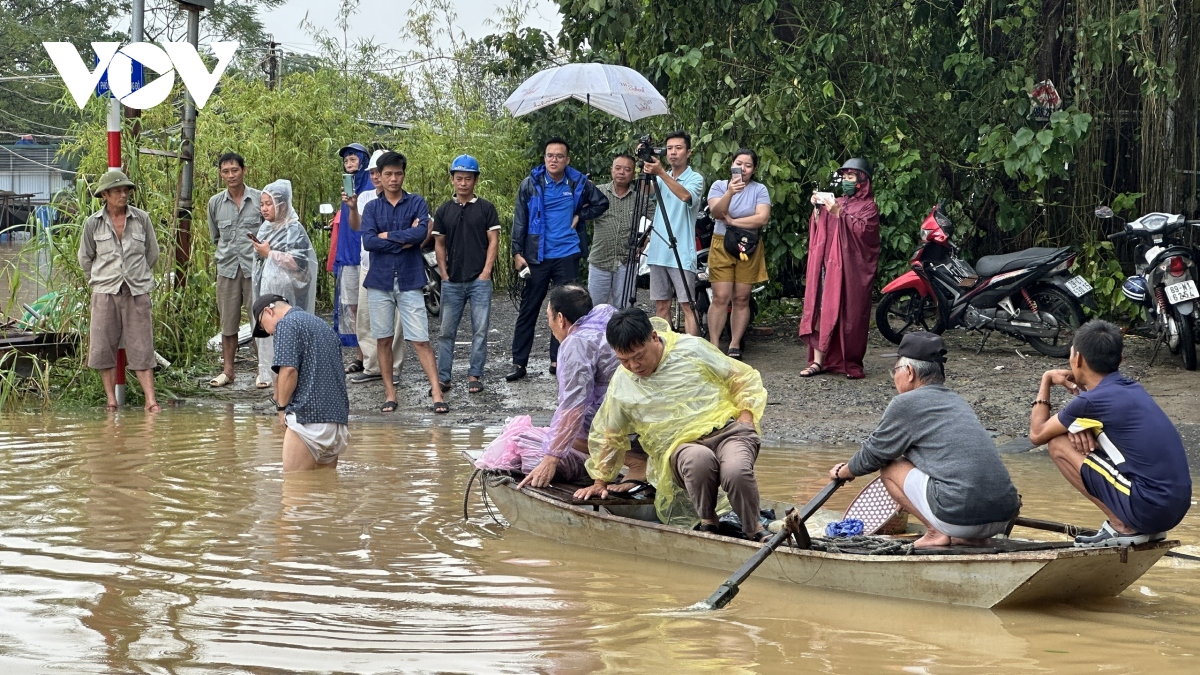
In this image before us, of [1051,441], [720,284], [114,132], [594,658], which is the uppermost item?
[114,132]

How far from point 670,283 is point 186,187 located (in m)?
4.19

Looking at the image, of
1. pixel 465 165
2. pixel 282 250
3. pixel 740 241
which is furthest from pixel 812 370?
pixel 282 250

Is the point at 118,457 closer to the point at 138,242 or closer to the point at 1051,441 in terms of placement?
the point at 138,242

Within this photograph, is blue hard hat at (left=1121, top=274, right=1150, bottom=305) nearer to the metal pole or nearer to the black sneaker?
the black sneaker

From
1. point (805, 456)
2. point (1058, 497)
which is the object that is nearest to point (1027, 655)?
point (1058, 497)

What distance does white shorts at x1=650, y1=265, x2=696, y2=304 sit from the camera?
10953 mm

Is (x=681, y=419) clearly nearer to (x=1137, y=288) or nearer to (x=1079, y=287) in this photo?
(x=1137, y=288)

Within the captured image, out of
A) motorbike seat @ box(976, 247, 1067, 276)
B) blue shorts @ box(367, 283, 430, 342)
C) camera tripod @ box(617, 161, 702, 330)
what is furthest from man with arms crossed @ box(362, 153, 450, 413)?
motorbike seat @ box(976, 247, 1067, 276)

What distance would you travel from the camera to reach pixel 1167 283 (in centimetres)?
1069

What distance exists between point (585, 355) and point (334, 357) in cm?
201

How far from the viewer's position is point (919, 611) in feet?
18.0

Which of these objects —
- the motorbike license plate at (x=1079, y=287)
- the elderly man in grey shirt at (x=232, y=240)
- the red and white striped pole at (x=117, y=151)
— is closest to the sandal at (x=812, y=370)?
the motorbike license plate at (x=1079, y=287)

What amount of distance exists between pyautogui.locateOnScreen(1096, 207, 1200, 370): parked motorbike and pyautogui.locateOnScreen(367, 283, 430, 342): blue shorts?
18.7 ft

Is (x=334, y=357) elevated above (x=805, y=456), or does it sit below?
above
